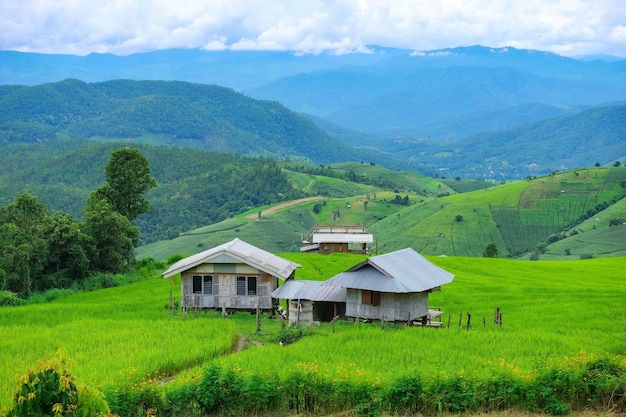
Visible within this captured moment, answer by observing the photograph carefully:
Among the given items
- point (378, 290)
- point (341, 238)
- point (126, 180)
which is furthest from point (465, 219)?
point (378, 290)

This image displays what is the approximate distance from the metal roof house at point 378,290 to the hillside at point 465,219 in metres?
101

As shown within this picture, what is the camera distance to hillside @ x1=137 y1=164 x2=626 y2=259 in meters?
144

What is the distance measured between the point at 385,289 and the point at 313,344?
231 inches

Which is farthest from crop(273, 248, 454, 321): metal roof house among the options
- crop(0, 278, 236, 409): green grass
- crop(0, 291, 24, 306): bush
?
crop(0, 291, 24, 306): bush

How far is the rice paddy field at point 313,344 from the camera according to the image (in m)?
21.5

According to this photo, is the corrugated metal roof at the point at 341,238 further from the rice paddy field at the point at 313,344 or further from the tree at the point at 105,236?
the rice paddy field at the point at 313,344

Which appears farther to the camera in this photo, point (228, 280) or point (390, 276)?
point (228, 280)

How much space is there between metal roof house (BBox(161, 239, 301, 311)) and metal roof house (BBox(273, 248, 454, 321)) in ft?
8.34

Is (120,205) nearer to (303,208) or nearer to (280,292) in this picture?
(280,292)

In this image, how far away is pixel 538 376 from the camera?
21453 mm

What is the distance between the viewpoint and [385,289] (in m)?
32.3

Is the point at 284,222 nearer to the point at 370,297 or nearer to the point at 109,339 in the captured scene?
the point at 370,297

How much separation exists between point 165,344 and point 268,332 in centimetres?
Result: 581

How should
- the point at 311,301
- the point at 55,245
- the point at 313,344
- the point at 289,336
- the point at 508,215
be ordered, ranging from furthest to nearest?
the point at 508,215 < the point at 55,245 < the point at 311,301 < the point at 289,336 < the point at 313,344
